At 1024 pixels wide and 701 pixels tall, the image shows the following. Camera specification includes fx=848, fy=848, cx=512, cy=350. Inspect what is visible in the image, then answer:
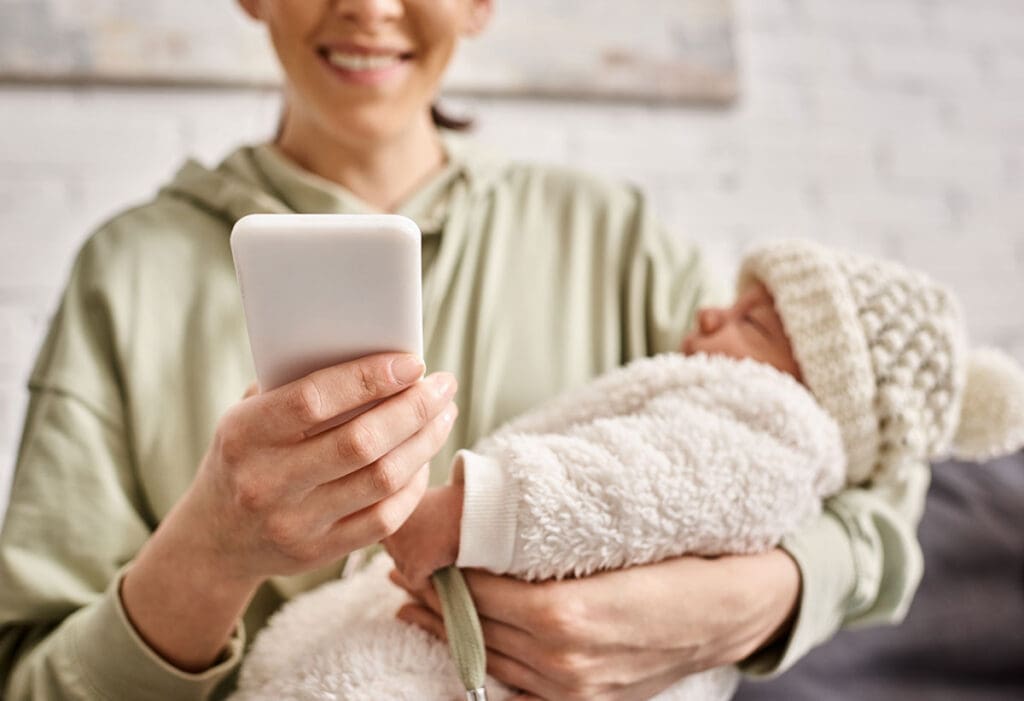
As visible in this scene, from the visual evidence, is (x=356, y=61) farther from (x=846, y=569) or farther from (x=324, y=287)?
(x=846, y=569)

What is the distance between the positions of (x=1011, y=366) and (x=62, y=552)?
878 millimetres

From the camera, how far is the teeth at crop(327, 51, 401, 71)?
0.77 metres

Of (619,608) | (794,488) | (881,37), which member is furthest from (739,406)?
(881,37)

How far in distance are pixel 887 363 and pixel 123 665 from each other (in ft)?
2.20

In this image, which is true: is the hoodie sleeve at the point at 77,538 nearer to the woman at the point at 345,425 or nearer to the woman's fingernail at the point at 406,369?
the woman at the point at 345,425

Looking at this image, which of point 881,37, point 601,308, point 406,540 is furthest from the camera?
point 881,37

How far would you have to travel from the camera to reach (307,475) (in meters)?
0.48

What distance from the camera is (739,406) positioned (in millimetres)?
705

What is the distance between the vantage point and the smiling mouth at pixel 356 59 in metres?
0.77

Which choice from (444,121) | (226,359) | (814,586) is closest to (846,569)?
(814,586)

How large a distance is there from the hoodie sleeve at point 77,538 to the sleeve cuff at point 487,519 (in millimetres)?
226

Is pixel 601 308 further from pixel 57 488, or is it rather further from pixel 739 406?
pixel 57 488

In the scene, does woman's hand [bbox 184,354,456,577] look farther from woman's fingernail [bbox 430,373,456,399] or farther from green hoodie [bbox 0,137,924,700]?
green hoodie [bbox 0,137,924,700]

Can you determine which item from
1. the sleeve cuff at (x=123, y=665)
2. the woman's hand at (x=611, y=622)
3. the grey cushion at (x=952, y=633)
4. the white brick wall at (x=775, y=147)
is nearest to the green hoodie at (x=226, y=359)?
the sleeve cuff at (x=123, y=665)
